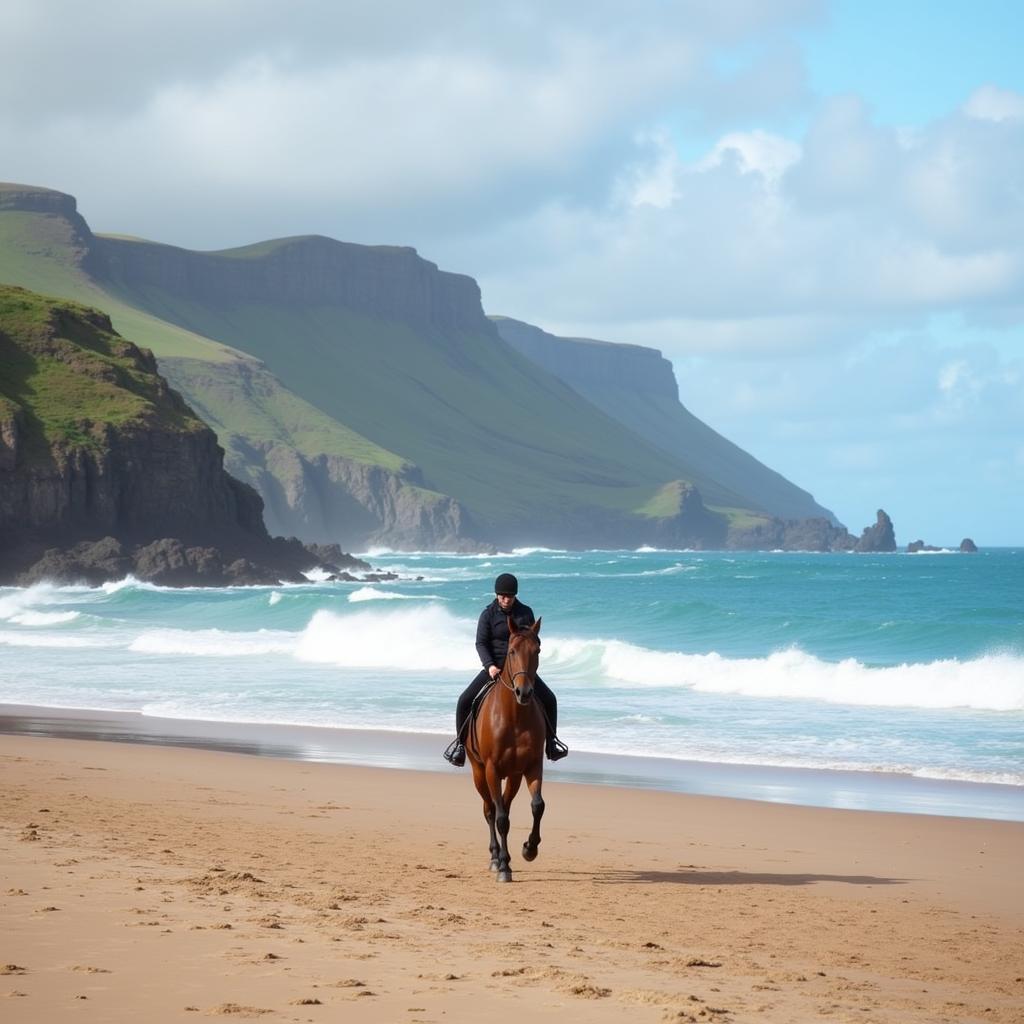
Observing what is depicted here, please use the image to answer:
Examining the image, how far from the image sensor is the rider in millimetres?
11055

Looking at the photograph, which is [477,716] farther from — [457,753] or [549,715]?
[457,753]

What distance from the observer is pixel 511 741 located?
10867 millimetres

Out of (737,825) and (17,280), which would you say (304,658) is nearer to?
(737,825)

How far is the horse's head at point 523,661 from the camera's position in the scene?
1047 centimetres

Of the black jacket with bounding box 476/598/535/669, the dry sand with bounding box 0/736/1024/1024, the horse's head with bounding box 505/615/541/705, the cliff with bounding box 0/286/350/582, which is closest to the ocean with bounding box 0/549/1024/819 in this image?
the dry sand with bounding box 0/736/1024/1024

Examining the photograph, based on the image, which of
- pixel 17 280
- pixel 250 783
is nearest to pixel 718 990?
pixel 250 783

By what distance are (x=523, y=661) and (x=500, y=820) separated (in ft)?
4.30

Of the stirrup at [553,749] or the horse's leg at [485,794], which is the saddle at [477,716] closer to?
the stirrup at [553,749]

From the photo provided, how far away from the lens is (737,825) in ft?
45.7

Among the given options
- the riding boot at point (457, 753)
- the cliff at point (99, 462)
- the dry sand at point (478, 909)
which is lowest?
the dry sand at point (478, 909)

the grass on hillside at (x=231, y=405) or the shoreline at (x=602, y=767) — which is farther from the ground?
the grass on hillside at (x=231, y=405)

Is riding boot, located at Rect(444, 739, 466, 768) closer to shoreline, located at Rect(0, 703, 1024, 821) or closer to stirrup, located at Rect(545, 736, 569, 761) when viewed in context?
stirrup, located at Rect(545, 736, 569, 761)

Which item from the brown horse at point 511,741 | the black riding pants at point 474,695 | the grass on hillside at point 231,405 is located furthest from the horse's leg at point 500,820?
the grass on hillside at point 231,405

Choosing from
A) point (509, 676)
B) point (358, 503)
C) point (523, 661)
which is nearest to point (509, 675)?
point (509, 676)
